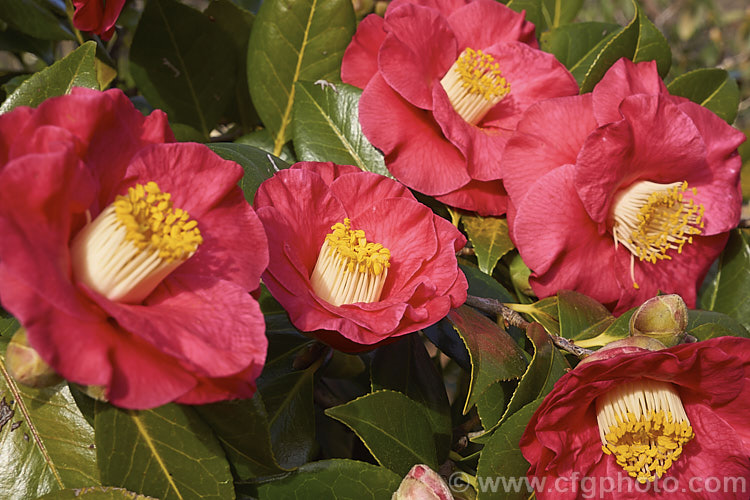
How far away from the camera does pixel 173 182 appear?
54cm

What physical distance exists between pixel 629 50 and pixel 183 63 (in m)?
0.67

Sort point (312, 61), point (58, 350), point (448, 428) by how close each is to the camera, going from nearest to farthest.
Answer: point (58, 350) → point (448, 428) → point (312, 61)

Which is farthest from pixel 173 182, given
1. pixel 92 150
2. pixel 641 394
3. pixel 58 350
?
pixel 641 394

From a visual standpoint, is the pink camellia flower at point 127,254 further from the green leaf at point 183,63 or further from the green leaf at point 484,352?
the green leaf at point 183,63

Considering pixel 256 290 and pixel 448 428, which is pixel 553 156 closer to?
pixel 448 428

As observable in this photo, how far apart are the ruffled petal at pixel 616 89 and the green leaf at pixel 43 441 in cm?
69

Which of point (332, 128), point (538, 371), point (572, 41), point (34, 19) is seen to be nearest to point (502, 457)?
point (538, 371)

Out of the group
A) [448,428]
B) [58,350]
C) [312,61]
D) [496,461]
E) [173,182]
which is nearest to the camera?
[58,350]

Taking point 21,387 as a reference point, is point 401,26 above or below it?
above

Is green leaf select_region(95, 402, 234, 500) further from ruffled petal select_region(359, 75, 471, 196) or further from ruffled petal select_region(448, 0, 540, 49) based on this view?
Result: ruffled petal select_region(448, 0, 540, 49)

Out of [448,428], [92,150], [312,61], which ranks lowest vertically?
[448,428]

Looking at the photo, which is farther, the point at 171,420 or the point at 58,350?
the point at 171,420

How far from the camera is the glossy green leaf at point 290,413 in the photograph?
0.70m

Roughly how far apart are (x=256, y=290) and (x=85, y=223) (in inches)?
5.5
